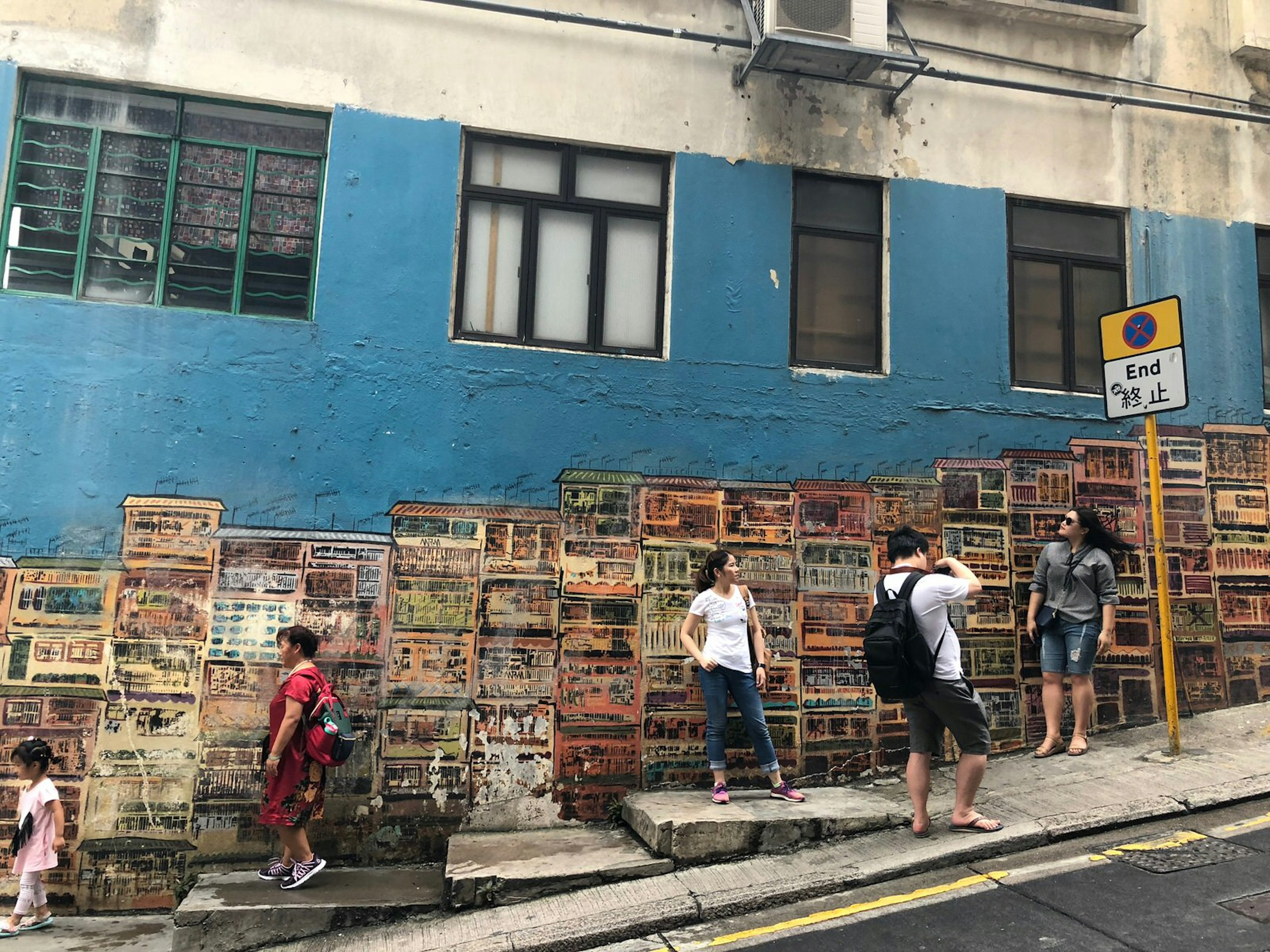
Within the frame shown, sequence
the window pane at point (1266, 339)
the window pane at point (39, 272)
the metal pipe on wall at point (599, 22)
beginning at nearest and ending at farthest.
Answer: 1. the window pane at point (39, 272)
2. the metal pipe on wall at point (599, 22)
3. the window pane at point (1266, 339)

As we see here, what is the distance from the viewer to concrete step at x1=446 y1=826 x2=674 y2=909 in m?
5.39

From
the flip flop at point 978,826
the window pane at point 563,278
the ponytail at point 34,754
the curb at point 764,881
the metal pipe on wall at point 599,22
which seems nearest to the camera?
the curb at point 764,881

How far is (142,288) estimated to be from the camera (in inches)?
267

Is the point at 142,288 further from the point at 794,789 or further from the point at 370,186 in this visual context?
the point at 794,789

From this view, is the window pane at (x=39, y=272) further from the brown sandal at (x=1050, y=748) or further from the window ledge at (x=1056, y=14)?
the brown sandal at (x=1050, y=748)

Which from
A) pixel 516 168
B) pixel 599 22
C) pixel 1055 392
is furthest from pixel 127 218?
pixel 1055 392

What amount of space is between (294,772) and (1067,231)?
790cm

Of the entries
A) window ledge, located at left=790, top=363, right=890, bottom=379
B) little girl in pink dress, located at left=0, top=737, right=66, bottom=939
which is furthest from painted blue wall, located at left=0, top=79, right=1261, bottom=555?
little girl in pink dress, located at left=0, top=737, right=66, bottom=939

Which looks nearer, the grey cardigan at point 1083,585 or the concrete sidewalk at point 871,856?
the concrete sidewalk at point 871,856

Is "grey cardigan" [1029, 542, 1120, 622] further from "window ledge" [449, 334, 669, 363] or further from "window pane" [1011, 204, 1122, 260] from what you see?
"window ledge" [449, 334, 669, 363]

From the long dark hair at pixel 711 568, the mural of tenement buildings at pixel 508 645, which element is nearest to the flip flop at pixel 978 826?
the mural of tenement buildings at pixel 508 645

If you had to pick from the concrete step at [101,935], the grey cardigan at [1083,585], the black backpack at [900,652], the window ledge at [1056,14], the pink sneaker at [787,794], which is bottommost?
the concrete step at [101,935]

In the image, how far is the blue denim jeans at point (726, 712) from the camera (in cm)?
628

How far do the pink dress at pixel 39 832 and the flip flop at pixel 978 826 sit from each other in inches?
229
